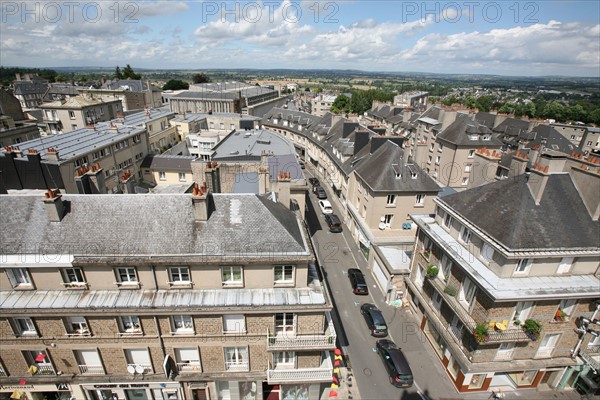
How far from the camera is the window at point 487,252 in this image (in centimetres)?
2059

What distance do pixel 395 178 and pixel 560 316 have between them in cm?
1958

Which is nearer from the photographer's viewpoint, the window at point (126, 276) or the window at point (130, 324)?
the window at point (126, 276)

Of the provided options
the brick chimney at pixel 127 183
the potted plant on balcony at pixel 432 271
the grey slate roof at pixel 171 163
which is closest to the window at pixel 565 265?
the potted plant on balcony at pixel 432 271

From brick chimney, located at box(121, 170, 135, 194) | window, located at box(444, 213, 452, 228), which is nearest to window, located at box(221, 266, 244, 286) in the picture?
brick chimney, located at box(121, 170, 135, 194)

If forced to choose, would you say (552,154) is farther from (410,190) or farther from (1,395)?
(1,395)

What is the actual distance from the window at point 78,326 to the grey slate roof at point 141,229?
13.0 ft

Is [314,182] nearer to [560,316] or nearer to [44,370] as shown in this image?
[560,316]

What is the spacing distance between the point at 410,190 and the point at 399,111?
2532 inches

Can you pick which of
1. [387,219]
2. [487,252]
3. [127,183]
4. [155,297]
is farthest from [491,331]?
[127,183]

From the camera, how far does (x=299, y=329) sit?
19.4 meters

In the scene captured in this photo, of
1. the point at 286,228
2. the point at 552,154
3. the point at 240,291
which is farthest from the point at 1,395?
the point at 552,154

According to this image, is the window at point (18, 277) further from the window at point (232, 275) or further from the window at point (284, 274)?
the window at point (284, 274)

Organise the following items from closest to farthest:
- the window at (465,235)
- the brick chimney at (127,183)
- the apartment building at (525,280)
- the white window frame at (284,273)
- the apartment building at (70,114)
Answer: the white window frame at (284,273), the apartment building at (525,280), the window at (465,235), the brick chimney at (127,183), the apartment building at (70,114)

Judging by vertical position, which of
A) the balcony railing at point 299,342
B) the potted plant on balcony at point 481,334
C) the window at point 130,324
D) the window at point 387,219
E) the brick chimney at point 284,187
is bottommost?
the window at point 387,219
